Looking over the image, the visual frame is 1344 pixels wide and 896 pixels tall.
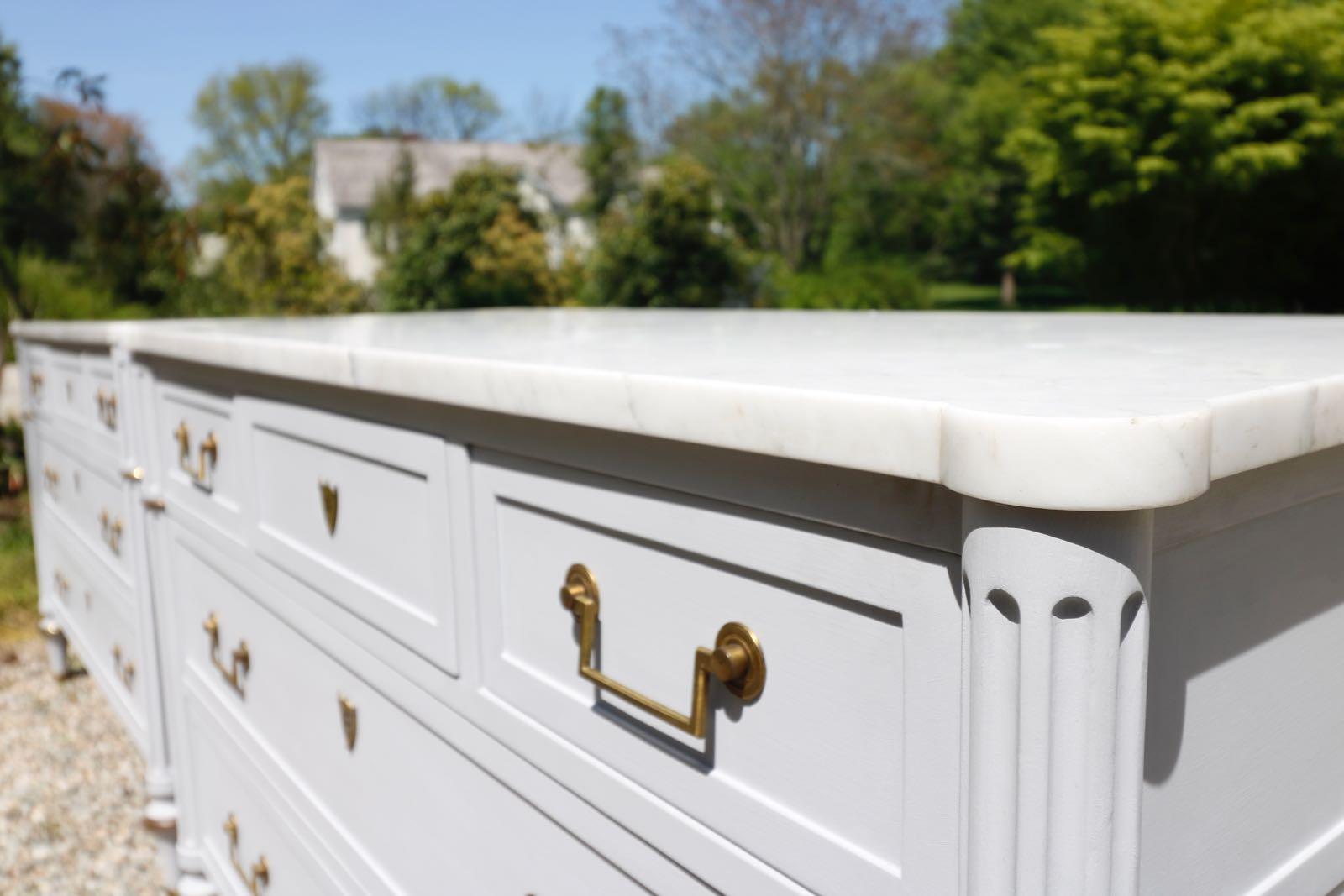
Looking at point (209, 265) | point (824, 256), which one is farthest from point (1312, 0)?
point (209, 265)

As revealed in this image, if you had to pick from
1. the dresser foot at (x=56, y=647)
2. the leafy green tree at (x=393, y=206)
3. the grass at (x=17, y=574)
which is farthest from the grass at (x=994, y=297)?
the dresser foot at (x=56, y=647)

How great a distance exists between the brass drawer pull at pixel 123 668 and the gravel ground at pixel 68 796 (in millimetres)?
385

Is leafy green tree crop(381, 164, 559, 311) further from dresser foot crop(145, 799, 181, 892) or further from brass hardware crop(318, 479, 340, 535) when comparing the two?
brass hardware crop(318, 479, 340, 535)

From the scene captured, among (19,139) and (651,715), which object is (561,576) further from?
(19,139)

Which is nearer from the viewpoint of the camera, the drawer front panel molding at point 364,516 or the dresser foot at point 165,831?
the drawer front panel molding at point 364,516

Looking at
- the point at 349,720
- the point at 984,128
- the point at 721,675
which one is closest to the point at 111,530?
the point at 349,720

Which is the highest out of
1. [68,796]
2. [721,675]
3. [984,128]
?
[984,128]

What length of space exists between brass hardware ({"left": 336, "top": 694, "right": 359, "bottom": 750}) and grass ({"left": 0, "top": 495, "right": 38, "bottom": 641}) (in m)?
3.70

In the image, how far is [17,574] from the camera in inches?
181

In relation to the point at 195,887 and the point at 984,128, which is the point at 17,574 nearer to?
the point at 195,887

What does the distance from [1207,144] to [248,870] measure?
15.7m

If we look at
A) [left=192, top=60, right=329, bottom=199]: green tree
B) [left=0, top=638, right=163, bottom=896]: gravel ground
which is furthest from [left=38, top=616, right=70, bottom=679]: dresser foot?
[left=192, top=60, right=329, bottom=199]: green tree

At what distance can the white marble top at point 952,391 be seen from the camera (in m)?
0.43

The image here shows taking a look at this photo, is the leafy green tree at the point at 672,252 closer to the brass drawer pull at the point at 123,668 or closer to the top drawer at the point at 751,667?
the brass drawer pull at the point at 123,668
